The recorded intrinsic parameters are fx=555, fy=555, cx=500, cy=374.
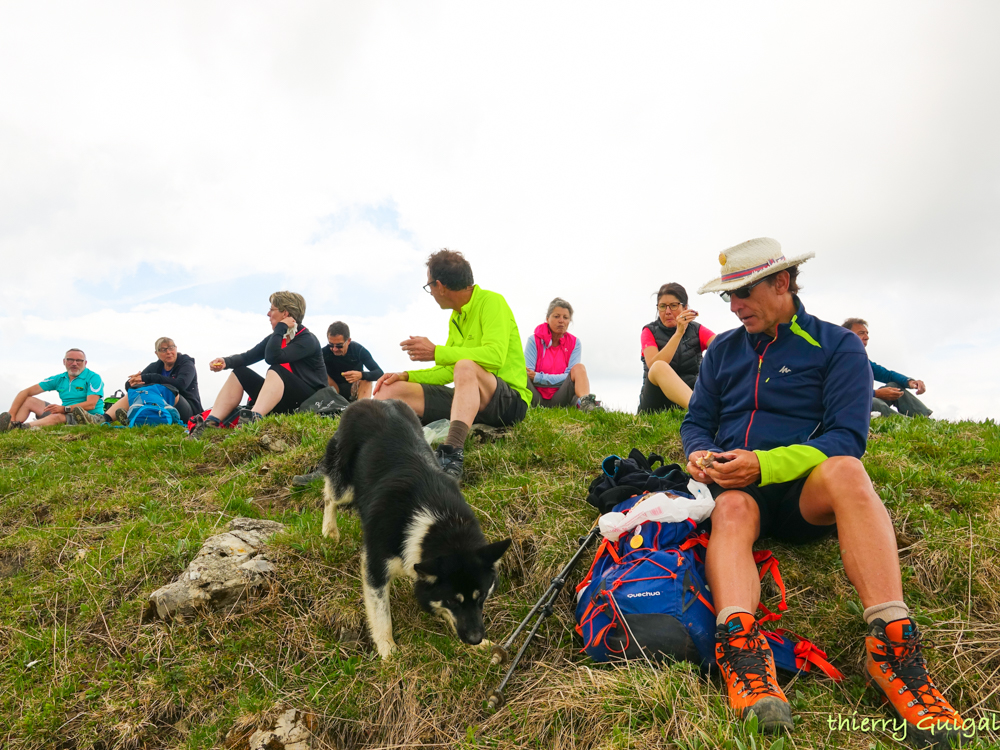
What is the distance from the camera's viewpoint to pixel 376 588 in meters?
3.51

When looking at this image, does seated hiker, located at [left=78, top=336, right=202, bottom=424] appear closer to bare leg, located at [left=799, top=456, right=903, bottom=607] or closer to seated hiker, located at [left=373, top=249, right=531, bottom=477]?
seated hiker, located at [left=373, top=249, right=531, bottom=477]

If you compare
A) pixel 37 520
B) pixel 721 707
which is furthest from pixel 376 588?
pixel 37 520

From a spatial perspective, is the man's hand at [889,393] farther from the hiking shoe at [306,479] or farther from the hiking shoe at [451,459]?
the hiking shoe at [306,479]

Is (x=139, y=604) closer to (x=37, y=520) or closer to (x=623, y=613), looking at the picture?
(x=37, y=520)

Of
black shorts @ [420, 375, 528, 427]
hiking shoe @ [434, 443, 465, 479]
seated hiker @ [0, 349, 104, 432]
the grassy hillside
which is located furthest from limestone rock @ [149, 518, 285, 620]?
seated hiker @ [0, 349, 104, 432]

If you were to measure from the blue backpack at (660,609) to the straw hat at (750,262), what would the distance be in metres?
1.42

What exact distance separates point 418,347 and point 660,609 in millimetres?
3165

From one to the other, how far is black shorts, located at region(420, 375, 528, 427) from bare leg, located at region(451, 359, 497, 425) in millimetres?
351

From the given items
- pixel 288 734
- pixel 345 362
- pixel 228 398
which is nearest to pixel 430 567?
pixel 288 734

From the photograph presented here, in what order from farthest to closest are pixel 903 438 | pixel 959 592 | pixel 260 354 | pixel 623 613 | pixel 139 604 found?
pixel 260 354, pixel 903 438, pixel 139 604, pixel 959 592, pixel 623 613

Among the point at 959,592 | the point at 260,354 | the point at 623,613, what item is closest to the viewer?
the point at 623,613

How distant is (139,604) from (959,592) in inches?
209

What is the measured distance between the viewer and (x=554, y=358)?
362 inches

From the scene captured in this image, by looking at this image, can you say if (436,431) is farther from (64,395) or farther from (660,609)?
(64,395)
